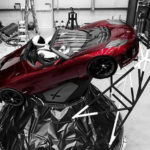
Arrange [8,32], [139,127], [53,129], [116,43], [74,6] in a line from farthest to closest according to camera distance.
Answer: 1. [74,6]
2. [8,32]
3. [139,127]
4. [53,129]
5. [116,43]

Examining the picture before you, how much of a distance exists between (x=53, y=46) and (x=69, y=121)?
2.45 ft

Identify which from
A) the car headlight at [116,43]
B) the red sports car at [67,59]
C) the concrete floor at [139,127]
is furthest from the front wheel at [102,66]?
the concrete floor at [139,127]

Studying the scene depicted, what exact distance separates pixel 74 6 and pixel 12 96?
5973 mm

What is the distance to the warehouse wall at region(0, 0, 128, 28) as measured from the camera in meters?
6.98

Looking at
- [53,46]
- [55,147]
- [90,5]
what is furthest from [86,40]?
[90,5]

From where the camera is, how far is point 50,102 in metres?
1.91

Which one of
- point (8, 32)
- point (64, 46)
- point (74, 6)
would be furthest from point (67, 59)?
point (74, 6)

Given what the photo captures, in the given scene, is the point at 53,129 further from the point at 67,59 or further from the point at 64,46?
the point at 64,46

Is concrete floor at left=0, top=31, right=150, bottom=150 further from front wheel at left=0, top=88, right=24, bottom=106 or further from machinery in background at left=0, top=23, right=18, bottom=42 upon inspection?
machinery in background at left=0, top=23, right=18, bottom=42

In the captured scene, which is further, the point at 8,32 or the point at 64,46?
the point at 8,32

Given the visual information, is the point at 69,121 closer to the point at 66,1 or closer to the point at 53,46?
the point at 53,46

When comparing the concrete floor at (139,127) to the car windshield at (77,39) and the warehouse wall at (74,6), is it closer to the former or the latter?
the car windshield at (77,39)

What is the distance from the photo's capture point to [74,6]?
23.2 feet

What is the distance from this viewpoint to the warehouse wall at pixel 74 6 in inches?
275
